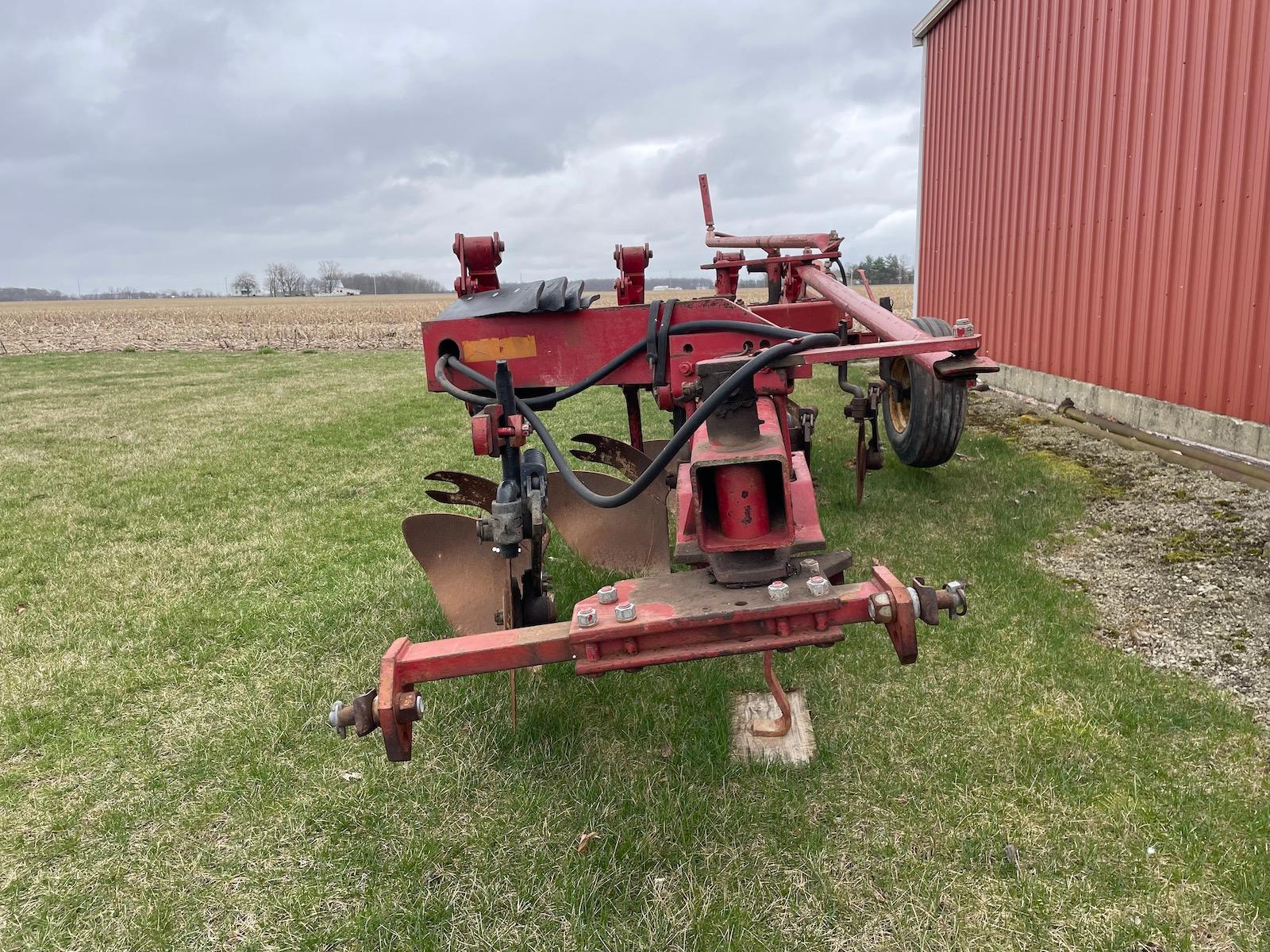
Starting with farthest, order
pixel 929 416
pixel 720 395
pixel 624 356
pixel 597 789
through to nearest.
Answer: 1. pixel 929 416
2. pixel 624 356
3. pixel 597 789
4. pixel 720 395

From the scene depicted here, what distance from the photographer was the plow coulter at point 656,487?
1721 mm

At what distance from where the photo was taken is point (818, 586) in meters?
1.74

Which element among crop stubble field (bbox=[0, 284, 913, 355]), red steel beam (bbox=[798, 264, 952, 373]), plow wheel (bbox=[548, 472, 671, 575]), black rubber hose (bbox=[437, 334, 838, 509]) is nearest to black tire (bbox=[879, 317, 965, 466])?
red steel beam (bbox=[798, 264, 952, 373])

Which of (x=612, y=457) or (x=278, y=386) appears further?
(x=278, y=386)

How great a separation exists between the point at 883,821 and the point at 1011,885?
322 mm

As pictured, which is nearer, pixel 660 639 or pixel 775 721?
pixel 660 639

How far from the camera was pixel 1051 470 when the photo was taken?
17.4 feet

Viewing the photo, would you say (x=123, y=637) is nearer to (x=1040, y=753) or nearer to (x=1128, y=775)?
(x=1040, y=753)

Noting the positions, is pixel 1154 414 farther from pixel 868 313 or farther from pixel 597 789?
pixel 597 789

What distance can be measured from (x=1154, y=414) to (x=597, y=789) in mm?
5398

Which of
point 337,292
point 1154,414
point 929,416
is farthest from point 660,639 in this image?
point 337,292

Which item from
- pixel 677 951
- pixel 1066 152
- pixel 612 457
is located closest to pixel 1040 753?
pixel 677 951

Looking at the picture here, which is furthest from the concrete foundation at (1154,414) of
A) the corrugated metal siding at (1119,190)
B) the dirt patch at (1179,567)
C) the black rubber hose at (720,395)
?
the black rubber hose at (720,395)

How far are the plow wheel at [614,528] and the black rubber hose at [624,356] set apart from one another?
2.27 ft
